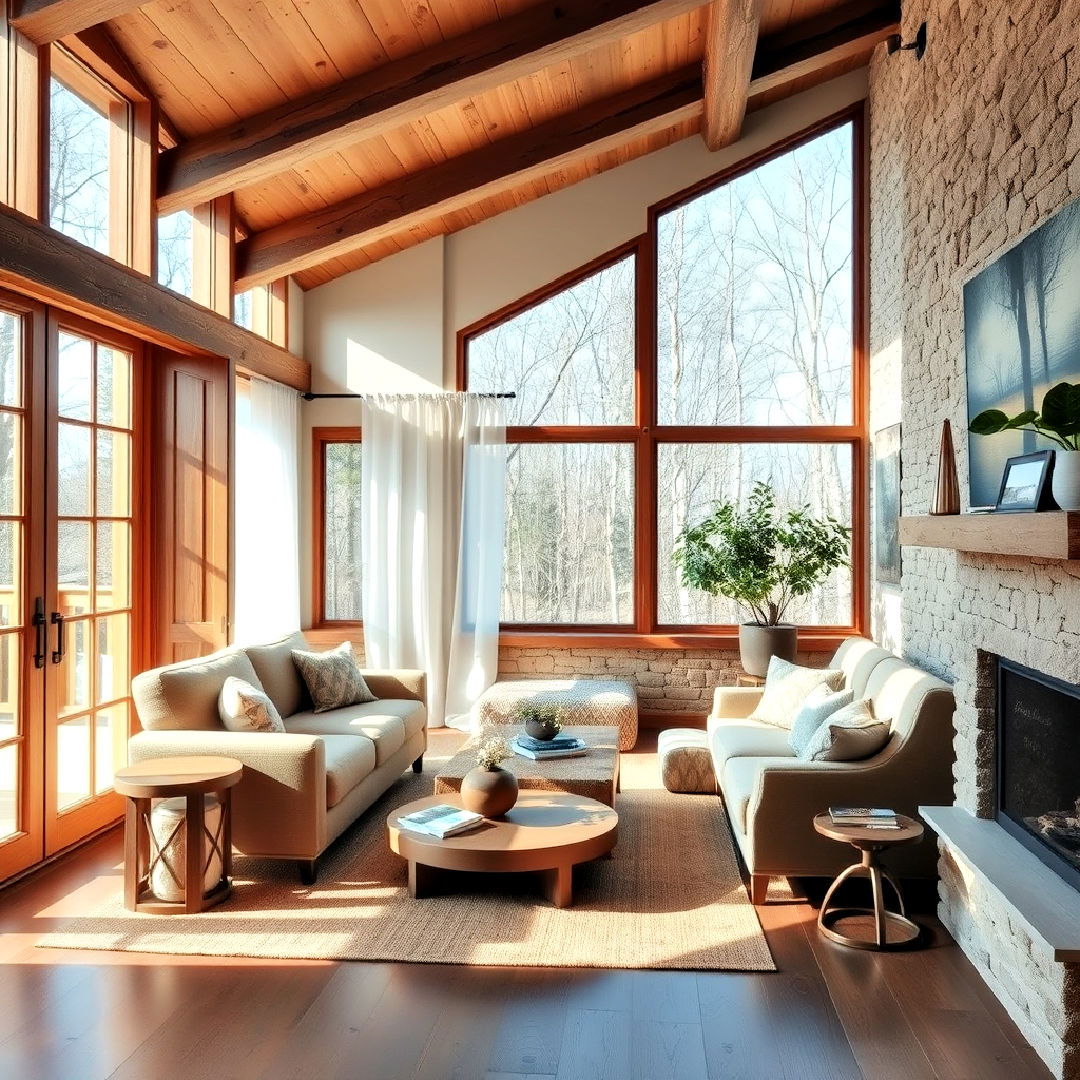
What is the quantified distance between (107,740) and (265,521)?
7.36ft

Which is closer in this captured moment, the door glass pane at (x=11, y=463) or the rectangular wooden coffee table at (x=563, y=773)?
the door glass pane at (x=11, y=463)

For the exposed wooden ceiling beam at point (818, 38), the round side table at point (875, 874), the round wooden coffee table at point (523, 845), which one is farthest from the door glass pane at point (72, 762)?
the exposed wooden ceiling beam at point (818, 38)

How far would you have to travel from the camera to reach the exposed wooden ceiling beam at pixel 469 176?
6250mm

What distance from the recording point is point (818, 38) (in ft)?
20.3

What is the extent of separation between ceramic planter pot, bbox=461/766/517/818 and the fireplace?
175cm

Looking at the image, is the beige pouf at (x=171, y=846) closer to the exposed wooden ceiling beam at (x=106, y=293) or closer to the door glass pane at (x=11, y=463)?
the door glass pane at (x=11, y=463)

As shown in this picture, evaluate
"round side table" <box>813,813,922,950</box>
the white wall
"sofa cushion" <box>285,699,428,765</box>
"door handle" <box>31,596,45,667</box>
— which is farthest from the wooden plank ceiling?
"round side table" <box>813,813,922,950</box>

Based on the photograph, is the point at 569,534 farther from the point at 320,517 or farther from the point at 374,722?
the point at 374,722

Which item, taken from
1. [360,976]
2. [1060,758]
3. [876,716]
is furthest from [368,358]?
[1060,758]

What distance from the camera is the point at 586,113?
6.25 meters

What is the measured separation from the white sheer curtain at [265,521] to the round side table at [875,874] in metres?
4.24

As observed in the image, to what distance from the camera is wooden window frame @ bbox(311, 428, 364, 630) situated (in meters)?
7.52

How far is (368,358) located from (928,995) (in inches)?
221

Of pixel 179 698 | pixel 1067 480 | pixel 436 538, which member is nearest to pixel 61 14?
pixel 179 698
